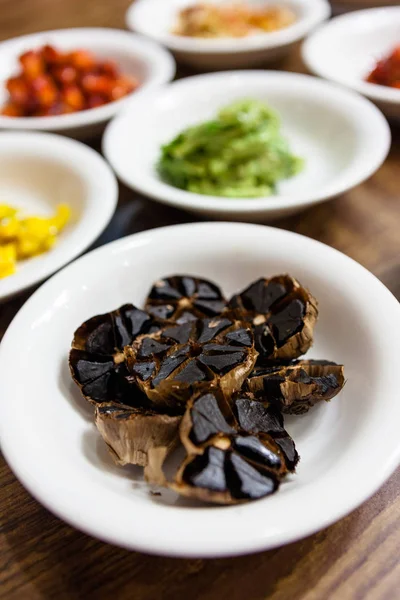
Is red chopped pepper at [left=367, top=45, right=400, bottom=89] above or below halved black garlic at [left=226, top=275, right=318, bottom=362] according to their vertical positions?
below

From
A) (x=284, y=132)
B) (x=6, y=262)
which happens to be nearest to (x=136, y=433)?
(x=6, y=262)

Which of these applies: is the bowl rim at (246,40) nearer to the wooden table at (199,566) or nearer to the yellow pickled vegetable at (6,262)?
the yellow pickled vegetable at (6,262)

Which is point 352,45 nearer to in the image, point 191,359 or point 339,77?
point 339,77

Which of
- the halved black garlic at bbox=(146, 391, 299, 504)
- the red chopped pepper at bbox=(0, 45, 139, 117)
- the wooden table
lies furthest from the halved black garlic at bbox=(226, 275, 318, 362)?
the red chopped pepper at bbox=(0, 45, 139, 117)

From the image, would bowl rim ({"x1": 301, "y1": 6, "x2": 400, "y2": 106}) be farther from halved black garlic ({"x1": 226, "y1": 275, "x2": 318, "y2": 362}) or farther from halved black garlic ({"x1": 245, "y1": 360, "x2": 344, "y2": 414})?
halved black garlic ({"x1": 245, "y1": 360, "x2": 344, "y2": 414})

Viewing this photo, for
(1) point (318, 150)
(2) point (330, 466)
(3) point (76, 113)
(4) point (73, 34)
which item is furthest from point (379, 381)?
(4) point (73, 34)

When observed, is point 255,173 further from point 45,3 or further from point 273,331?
point 45,3

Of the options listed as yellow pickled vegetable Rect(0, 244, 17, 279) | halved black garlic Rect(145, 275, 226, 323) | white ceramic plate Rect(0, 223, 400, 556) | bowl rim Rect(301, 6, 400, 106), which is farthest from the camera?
bowl rim Rect(301, 6, 400, 106)
